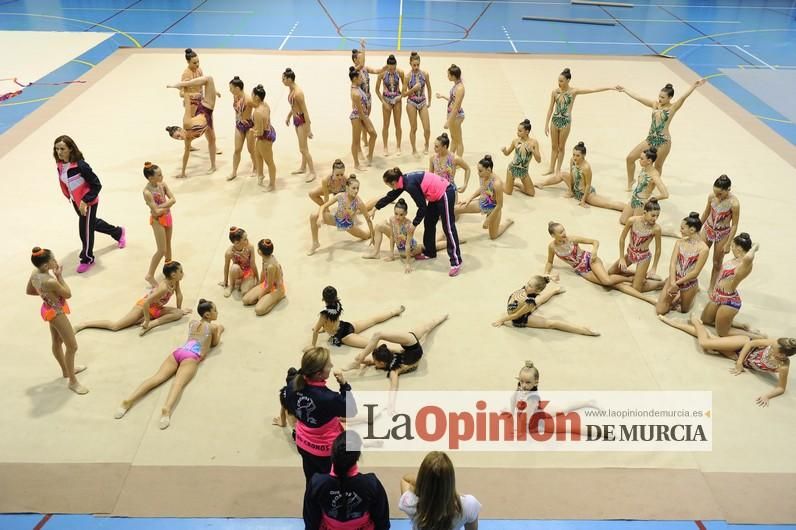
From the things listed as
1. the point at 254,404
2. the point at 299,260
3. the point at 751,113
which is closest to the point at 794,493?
the point at 254,404

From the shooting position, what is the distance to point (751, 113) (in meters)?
13.1

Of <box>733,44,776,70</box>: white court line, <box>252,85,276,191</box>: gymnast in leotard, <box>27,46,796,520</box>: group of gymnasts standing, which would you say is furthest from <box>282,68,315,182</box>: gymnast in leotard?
<box>733,44,776,70</box>: white court line

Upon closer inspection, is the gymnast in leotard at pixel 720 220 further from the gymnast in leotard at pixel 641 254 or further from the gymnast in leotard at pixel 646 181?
the gymnast in leotard at pixel 646 181

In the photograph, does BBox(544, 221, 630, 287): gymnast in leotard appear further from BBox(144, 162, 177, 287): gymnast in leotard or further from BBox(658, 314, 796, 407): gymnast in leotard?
BBox(144, 162, 177, 287): gymnast in leotard

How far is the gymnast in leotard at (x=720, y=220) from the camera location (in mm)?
7247

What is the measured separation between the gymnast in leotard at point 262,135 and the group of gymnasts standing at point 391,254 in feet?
0.07

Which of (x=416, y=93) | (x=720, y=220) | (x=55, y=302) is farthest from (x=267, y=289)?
(x=720, y=220)

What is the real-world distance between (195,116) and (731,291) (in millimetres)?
7596

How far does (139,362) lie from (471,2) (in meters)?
18.9

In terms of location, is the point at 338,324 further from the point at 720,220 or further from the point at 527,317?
the point at 720,220

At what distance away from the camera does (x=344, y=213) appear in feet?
27.1

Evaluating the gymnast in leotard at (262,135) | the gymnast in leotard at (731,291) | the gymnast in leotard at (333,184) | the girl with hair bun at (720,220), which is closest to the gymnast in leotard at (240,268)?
the gymnast in leotard at (333,184)

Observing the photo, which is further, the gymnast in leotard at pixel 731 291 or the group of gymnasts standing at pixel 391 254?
the gymnast in leotard at pixel 731 291

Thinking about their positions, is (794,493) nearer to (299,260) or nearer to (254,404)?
(254,404)
